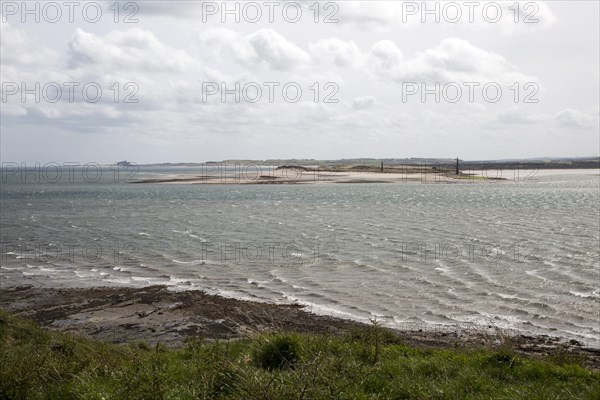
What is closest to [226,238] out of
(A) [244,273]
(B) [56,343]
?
(A) [244,273]

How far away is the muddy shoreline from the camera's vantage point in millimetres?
15086

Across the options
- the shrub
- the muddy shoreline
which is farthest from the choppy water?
the shrub

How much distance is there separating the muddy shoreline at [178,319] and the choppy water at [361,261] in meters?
1.39

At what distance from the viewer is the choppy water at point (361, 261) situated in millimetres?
19438

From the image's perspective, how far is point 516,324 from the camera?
57.2ft

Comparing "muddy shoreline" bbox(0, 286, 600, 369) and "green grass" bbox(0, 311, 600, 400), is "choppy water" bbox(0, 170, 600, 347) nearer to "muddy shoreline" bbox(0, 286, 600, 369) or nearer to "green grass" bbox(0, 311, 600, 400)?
"muddy shoreline" bbox(0, 286, 600, 369)

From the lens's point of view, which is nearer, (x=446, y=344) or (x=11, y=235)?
(x=446, y=344)

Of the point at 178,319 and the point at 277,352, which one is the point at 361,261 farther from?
the point at 277,352

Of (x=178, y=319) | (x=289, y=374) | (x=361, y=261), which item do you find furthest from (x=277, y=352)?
(x=361, y=261)

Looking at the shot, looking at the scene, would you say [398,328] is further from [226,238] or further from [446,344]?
[226,238]

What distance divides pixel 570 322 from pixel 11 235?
38.8 m

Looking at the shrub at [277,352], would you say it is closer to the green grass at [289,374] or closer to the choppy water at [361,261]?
the green grass at [289,374]

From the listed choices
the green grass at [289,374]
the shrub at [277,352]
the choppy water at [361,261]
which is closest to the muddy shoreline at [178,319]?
the choppy water at [361,261]

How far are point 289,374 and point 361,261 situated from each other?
68.4ft
